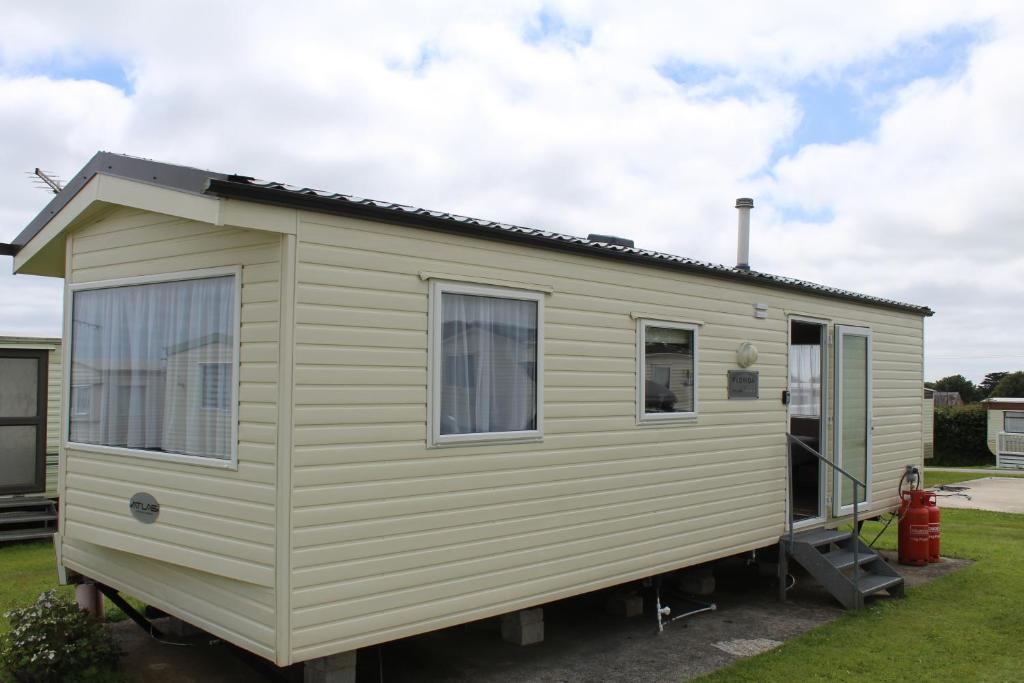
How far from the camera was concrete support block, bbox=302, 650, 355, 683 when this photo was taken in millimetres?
4309

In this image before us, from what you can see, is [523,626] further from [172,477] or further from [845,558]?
[845,558]

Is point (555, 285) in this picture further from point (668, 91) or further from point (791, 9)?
point (668, 91)

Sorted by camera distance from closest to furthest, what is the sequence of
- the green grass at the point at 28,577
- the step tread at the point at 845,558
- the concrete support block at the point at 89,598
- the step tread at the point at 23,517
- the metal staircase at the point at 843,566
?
the concrete support block at the point at 89,598
the green grass at the point at 28,577
the metal staircase at the point at 843,566
the step tread at the point at 845,558
the step tread at the point at 23,517

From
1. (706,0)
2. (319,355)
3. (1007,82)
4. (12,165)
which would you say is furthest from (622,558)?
(1007,82)

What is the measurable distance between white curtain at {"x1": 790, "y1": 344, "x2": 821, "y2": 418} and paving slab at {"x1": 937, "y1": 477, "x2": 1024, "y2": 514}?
568 cm

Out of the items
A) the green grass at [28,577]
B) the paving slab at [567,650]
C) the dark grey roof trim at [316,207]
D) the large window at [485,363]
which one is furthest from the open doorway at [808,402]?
the green grass at [28,577]

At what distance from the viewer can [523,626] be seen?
18.0 ft

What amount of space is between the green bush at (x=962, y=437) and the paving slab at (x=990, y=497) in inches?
290

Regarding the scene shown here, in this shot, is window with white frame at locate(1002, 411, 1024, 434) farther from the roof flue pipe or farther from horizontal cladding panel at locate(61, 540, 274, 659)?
horizontal cladding panel at locate(61, 540, 274, 659)

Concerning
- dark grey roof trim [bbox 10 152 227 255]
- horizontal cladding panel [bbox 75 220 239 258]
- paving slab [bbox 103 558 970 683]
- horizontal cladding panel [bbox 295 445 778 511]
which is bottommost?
paving slab [bbox 103 558 970 683]

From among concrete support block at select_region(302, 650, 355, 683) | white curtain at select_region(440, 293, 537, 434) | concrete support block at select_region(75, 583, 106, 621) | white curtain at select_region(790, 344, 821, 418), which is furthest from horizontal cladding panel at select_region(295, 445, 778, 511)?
concrete support block at select_region(75, 583, 106, 621)

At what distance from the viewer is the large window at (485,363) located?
4.76 meters

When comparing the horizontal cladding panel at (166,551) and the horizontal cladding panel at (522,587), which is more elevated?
the horizontal cladding panel at (166,551)

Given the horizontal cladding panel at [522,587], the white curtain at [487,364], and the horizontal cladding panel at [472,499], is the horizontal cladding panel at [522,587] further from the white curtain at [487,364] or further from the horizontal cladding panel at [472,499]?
the white curtain at [487,364]
